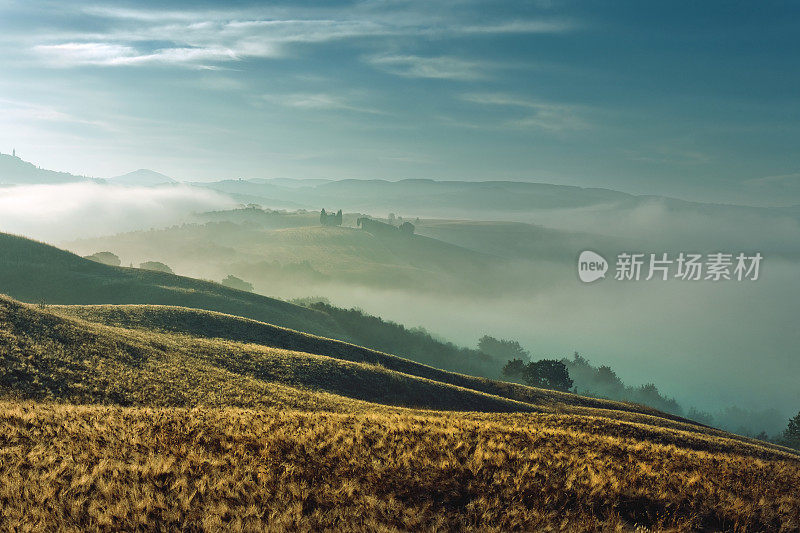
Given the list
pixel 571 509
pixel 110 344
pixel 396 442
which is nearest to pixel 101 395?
pixel 110 344

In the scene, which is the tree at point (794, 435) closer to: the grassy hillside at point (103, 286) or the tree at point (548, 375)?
the tree at point (548, 375)

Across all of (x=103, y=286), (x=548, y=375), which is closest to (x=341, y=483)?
(x=103, y=286)

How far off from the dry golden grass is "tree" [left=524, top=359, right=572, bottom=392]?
8692 cm

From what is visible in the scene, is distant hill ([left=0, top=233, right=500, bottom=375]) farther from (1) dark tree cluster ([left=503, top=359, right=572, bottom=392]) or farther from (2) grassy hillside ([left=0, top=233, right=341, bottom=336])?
(1) dark tree cluster ([left=503, top=359, right=572, bottom=392])

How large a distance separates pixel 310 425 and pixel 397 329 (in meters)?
138

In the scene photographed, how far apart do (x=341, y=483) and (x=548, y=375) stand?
97290mm

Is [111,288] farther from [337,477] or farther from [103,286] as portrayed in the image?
[337,477]

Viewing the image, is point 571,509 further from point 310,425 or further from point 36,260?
point 36,260

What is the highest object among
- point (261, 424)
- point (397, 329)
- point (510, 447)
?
point (510, 447)

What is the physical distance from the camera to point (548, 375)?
326 ft

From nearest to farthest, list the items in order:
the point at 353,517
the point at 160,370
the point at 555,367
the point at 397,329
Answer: the point at 353,517 < the point at 160,370 < the point at 555,367 < the point at 397,329

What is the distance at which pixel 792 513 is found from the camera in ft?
37.3

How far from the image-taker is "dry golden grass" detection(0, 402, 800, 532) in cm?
898

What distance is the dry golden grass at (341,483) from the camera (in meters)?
8.98
